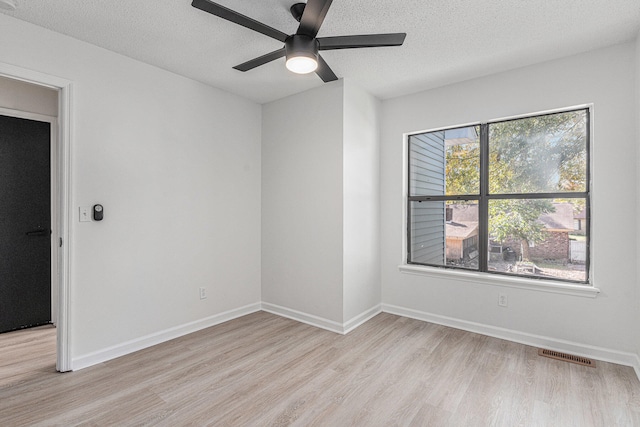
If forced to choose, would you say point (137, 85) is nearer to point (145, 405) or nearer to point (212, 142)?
point (212, 142)

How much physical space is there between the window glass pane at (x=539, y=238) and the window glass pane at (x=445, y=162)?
41 cm

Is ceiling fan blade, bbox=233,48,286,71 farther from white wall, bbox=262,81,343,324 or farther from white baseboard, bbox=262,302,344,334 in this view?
white baseboard, bbox=262,302,344,334

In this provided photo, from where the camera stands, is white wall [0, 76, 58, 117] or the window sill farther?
white wall [0, 76, 58, 117]

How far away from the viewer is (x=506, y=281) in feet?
10.3

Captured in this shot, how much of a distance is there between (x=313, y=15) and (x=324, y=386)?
2.41 metres

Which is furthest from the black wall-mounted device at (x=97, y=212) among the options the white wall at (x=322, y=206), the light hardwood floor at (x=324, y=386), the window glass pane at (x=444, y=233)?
the window glass pane at (x=444, y=233)

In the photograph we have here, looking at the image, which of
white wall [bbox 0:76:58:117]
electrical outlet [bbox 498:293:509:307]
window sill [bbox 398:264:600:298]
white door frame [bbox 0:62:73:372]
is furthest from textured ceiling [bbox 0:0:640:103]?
electrical outlet [bbox 498:293:509:307]

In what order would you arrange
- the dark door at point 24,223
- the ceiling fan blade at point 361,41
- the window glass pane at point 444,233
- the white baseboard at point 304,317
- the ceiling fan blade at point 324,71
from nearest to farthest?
the ceiling fan blade at point 361,41 → the ceiling fan blade at point 324,71 → the dark door at point 24,223 → the white baseboard at point 304,317 → the window glass pane at point 444,233

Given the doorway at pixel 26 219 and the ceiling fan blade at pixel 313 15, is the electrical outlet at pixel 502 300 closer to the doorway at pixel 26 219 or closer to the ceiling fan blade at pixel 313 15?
the ceiling fan blade at pixel 313 15

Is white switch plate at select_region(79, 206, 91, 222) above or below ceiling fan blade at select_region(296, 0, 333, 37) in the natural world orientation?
below

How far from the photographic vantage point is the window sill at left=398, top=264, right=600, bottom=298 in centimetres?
279

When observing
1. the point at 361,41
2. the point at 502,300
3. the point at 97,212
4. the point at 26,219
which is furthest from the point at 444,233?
the point at 26,219

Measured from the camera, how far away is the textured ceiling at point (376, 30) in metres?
2.18

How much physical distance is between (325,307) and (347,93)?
225 cm
